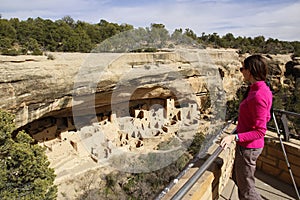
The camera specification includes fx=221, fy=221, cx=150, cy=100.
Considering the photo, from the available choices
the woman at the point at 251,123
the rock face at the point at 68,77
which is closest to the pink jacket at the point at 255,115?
the woman at the point at 251,123

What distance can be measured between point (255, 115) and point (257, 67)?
253mm

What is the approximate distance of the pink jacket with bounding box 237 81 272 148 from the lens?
3.61ft

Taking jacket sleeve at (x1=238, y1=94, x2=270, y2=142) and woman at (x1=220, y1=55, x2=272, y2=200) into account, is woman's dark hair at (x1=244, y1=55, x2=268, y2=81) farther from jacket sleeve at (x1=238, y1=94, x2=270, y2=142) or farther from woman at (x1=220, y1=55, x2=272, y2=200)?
jacket sleeve at (x1=238, y1=94, x2=270, y2=142)

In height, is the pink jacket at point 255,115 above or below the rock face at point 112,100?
above

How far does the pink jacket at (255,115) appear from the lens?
110 cm

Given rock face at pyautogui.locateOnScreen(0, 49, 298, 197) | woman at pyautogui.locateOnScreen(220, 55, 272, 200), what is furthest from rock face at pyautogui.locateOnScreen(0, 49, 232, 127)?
woman at pyautogui.locateOnScreen(220, 55, 272, 200)

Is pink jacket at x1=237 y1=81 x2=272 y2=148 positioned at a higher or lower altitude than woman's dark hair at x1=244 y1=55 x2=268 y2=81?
lower

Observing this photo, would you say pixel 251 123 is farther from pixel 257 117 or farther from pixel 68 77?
pixel 68 77

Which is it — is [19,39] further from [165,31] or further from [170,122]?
[165,31]

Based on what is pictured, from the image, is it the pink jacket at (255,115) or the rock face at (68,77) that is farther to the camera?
the rock face at (68,77)

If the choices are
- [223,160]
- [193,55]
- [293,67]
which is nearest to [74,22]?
[193,55]

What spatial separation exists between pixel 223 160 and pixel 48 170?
389cm

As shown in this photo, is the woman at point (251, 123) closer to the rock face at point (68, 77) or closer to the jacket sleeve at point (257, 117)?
the jacket sleeve at point (257, 117)

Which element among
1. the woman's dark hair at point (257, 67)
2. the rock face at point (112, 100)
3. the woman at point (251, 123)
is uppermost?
the woman's dark hair at point (257, 67)
